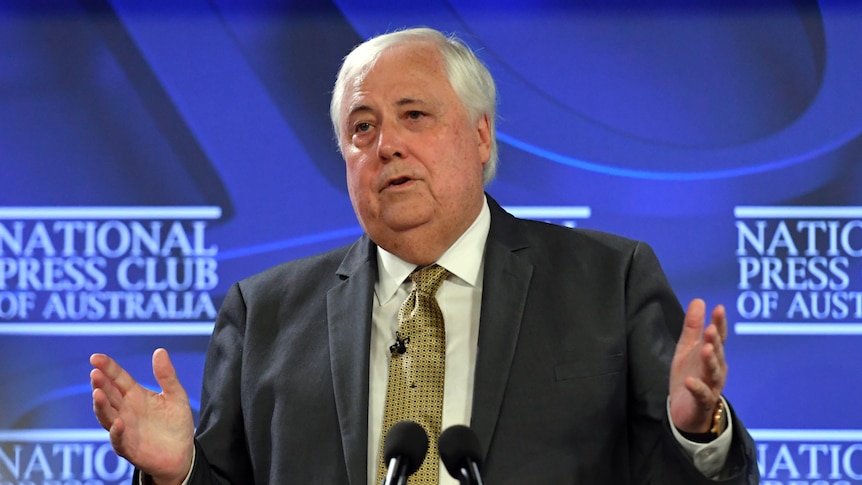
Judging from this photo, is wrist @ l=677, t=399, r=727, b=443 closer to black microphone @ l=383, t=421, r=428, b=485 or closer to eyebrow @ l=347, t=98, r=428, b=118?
black microphone @ l=383, t=421, r=428, b=485

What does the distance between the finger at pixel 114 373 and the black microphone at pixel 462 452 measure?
0.69m

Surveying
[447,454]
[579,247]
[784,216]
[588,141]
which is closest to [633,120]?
[588,141]

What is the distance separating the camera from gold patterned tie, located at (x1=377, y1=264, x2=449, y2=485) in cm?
221

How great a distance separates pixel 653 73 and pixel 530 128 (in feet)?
1.40

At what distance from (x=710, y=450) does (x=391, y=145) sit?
89 cm

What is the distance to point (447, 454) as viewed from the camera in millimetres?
1617

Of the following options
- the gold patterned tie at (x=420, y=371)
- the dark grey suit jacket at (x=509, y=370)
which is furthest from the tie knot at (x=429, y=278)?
the dark grey suit jacket at (x=509, y=370)

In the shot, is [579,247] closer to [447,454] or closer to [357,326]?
[357,326]

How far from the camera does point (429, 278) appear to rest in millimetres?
2369

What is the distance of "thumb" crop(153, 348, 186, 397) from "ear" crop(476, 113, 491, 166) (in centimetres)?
86

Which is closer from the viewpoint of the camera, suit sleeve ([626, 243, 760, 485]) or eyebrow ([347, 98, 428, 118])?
suit sleeve ([626, 243, 760, 485])

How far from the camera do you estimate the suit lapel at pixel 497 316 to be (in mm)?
2154

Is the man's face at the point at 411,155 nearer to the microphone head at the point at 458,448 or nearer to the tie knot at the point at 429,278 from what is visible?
the tie knot at the point at 429,278

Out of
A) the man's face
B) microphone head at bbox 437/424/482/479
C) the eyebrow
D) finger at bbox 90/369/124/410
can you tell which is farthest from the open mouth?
microphone head at bbox 437/424/482/479
